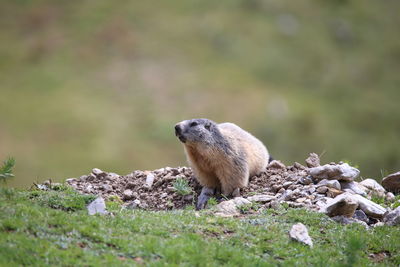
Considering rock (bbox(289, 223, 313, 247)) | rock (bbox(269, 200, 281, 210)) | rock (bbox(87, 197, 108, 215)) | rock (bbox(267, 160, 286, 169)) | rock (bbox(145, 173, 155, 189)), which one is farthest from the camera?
rock (bbox(267, 160, 286, 169))

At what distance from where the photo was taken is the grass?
30.7 feet

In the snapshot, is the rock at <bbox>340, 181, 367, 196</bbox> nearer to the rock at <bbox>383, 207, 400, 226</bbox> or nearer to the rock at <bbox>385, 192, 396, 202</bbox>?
the rock at <bbox>385, 192, 396, 202</bbox>

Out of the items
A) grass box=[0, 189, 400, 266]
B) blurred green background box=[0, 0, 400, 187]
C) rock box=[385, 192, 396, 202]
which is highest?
blurred green background box=[0, 0, 400, 187]

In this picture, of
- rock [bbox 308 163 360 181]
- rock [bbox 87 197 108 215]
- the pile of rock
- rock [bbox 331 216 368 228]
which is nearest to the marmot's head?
the pile of rock

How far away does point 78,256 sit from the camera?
367 inches

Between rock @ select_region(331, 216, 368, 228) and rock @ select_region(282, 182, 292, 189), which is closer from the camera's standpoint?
rock @ select_region(331, 216, 368, 228)

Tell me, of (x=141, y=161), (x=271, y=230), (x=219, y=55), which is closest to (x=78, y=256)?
(x=271, y=230)

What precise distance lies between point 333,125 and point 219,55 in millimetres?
21331

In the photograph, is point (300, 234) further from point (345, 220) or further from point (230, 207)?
point (230, 207)

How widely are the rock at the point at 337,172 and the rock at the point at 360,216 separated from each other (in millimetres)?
1364

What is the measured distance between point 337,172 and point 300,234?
3.64 m

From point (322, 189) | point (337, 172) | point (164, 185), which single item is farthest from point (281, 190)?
point (164, 185)

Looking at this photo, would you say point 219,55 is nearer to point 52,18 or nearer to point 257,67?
point 257,67

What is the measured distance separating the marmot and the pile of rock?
14.2 inches
